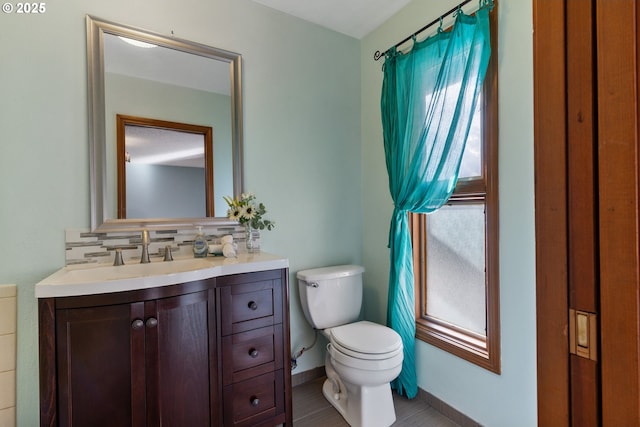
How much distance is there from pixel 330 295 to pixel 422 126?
1.24 meters

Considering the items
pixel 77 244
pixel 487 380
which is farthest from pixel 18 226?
pixel 487 380

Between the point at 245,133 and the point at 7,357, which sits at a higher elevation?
the point at 245,133

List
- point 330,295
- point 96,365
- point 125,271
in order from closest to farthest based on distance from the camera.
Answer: point 96,365
point 125,271
point 330,295

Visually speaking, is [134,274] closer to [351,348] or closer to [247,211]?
[247,211]

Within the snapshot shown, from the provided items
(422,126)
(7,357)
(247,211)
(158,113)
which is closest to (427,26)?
(422,126)

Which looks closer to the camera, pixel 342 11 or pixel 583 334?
pixel 583 334

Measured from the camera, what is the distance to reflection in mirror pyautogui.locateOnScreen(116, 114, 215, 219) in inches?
66.1

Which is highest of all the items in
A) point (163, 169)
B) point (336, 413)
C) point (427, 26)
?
point (427, 26)

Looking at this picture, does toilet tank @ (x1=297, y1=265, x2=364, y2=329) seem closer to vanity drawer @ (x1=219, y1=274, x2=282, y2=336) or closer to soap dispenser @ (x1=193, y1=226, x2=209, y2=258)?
vanity drawer @ (x1=219, y1=274, x2=282, y2=336)

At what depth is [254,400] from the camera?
1.52m

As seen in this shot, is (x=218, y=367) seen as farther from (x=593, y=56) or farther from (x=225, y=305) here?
(x=593, y=56)

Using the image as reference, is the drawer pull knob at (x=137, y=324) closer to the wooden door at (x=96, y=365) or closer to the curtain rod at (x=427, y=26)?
the wooden door at (x=96, y=365)

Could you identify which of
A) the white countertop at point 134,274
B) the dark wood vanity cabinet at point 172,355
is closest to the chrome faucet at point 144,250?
the white countertop at point 134,274

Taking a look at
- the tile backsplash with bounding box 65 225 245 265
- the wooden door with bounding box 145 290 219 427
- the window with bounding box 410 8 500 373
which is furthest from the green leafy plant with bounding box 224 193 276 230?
the window with bounding box 410 8 500 373
